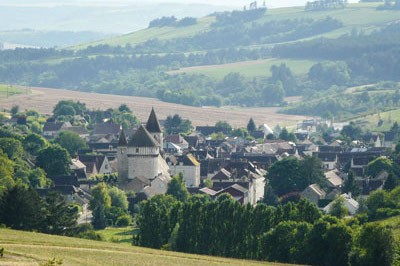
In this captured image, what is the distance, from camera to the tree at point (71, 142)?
461 ft

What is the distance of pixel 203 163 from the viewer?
130m

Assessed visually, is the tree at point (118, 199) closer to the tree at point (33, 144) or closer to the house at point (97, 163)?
the house at point (97, 163)

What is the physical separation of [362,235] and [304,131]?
118379 mm

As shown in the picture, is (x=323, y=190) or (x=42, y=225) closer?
(x=42, y=225)

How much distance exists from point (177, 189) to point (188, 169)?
52.9 ft

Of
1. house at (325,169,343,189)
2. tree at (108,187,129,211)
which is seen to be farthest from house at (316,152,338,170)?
tree at (108,187,129,211)

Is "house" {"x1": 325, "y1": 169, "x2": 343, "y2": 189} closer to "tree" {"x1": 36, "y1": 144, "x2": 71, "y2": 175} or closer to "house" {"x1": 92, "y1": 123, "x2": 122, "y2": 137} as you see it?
"tree" {"x1": 36, "y1": 144, "x2": 71, "y2": 175}

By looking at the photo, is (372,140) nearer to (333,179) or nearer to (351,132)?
(351,132)

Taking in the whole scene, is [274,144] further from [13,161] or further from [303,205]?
[303,205]

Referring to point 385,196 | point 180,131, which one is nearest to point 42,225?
point 385,196

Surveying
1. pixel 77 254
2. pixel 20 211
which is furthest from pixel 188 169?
pixel 77 254

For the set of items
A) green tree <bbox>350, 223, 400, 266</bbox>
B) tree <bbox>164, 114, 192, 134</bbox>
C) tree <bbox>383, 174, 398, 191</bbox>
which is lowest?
tree <bbox>164, 114, 192, 134</bbox>

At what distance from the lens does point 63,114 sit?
18288 cm

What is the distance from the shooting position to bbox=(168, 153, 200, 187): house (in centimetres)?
12062
